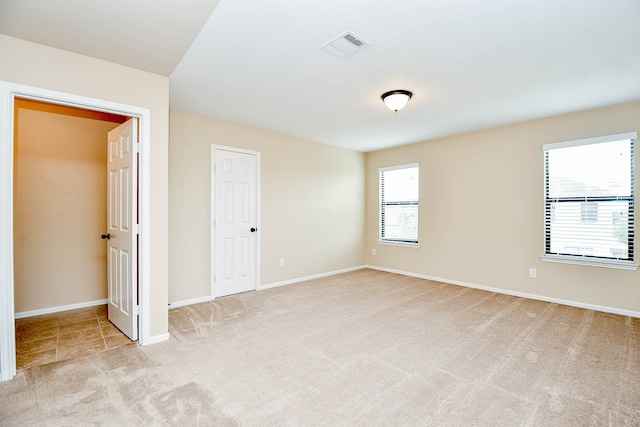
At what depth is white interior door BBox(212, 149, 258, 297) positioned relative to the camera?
428 centimetres

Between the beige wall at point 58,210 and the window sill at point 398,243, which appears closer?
the beige wall at point 58,210

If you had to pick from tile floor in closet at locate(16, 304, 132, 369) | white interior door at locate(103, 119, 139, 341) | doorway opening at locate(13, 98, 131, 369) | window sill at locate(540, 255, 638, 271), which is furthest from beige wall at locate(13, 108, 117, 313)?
window sill at locate(540, 255, 638, 271)

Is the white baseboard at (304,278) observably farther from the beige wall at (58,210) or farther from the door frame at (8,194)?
the door frame at (8,194)

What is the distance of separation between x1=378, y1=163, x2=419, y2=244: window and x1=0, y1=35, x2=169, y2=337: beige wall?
14.1 feet

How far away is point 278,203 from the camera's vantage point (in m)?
4.99

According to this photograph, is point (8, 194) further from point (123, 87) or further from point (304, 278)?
point (304, 278)

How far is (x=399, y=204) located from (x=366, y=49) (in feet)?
12.7

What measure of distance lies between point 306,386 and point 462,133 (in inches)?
176

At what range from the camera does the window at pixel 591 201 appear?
3539 mm

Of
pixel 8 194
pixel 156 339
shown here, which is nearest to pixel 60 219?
Result: pixel 8 194

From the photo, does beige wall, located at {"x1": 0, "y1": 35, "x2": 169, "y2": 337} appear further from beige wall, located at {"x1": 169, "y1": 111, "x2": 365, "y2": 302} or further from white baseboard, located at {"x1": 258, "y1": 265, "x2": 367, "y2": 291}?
white baseboard, located at {"x1": 258, "y1": 265, "x2": 367, "y2": 291}

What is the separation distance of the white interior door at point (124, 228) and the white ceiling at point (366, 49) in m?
0.77

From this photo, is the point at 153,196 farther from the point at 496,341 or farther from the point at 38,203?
the point at 496,341

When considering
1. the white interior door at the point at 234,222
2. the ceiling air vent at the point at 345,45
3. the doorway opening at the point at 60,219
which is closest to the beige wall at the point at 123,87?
the doorway opening at the point at 60,219
